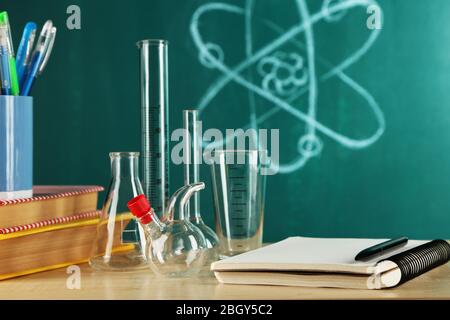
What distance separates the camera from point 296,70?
2688 mm

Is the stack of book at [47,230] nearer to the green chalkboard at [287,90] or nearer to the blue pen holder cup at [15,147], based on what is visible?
the blue pen holder cup at [15,147]

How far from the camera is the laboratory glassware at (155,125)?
1039mm

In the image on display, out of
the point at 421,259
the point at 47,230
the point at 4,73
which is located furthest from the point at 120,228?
the point at 421,259

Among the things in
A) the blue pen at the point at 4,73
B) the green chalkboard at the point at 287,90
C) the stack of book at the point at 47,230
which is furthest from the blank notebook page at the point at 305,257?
the green chalkboard at the point at 287,90

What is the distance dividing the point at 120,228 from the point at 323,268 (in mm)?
296

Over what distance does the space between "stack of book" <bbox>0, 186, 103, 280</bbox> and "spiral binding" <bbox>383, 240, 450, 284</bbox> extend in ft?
1.41

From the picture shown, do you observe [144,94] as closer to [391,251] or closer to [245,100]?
[391,251]

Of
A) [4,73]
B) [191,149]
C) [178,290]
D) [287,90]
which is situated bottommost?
[178,290]

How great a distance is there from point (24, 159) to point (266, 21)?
6.00 feet

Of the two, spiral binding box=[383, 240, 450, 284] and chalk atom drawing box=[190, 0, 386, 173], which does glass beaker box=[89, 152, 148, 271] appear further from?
chalk atom drawing box=[190, 0, 386, 173]

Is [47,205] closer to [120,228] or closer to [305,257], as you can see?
[120,228]

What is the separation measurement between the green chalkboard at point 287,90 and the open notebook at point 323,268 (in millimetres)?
1786

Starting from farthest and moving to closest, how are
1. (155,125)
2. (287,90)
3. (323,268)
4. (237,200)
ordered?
(287,90) → (155,125) → (237,200) → (323,268)

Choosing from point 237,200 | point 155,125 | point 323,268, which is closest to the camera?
point 323,268
